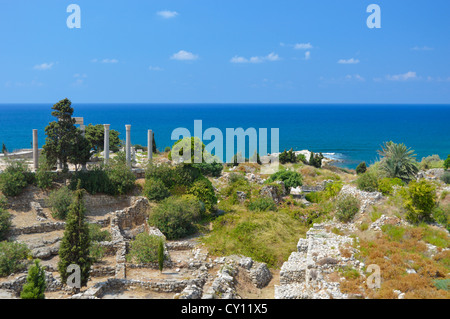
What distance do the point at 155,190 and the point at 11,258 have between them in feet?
36.0

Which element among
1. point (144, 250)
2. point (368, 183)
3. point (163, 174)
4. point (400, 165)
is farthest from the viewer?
point (163, 174)

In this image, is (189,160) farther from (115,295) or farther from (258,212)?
(115,295)

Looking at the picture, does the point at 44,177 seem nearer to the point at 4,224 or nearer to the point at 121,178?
the point at 121,178

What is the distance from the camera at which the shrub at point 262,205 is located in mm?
27547

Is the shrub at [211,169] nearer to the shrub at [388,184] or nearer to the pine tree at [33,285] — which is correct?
the shrub at [388,184]

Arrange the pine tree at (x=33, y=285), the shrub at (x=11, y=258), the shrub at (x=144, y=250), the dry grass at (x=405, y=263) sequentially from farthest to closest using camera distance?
1. the shrub at (x=144, y=250)
2. the shrub at (x=11, y=258)
3. the dry grass at (x=405, y=263)
4. the pine tree at (x=33, y=285)

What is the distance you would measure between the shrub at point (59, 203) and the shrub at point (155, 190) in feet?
16.2

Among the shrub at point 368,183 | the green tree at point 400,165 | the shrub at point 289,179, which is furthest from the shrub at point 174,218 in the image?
the green tree at point 400,165

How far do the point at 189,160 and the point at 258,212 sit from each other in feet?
21.8

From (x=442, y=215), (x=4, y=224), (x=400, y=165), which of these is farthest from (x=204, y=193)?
(x=442, y=215)

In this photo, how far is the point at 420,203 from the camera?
2081 cm
